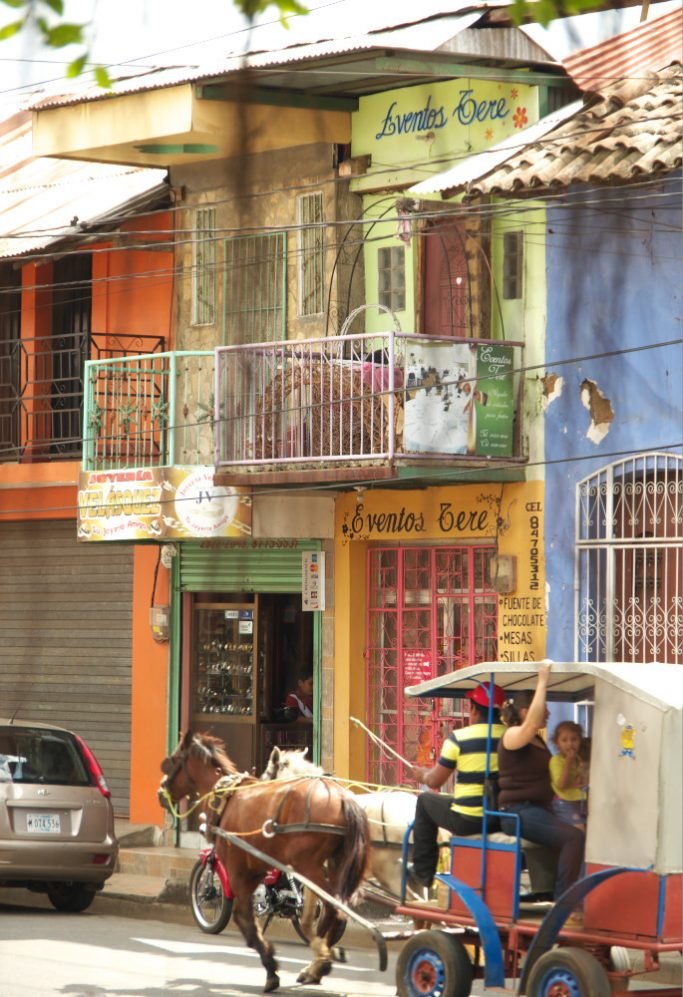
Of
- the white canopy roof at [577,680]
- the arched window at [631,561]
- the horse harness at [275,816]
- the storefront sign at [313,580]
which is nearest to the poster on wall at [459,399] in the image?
the arched window at [631,561]

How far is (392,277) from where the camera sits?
15.4 meters

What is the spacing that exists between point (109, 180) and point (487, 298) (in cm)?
520

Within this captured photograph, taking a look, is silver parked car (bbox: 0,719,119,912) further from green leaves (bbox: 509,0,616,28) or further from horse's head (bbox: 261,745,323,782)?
green leaves (bbox: 509,0,616,28)

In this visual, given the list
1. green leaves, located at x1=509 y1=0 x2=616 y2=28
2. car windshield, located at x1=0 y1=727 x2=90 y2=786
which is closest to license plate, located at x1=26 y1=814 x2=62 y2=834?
car windshield, located at x1=0 y1=727 x2=90 y2=786

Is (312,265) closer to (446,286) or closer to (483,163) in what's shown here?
(446,286)

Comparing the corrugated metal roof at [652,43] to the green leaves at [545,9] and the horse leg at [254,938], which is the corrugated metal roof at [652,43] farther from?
the horse leg at [254,938]

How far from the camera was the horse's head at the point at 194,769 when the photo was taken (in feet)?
35.3

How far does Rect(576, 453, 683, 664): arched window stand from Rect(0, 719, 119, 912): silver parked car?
3.85 metres

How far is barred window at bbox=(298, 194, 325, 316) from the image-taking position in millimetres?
14906

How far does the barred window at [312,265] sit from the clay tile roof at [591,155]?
2659 mm

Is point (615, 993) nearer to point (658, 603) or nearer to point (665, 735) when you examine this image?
point (665, 735)

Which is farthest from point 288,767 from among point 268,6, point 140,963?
point 268,6

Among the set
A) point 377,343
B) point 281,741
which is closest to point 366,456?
point 377,343

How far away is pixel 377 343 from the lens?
14547mm
